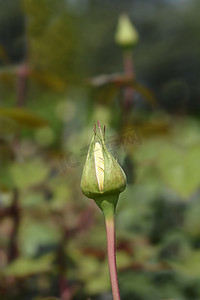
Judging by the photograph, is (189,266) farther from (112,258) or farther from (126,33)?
(126,33)

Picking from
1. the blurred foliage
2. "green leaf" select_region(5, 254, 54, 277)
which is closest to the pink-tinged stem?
the blurred foliage

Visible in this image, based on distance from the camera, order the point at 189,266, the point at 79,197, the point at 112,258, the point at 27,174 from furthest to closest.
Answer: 1. the point at 79,197
2. the point at 27,174
3. the point at 189,266
4. the point at 112,258

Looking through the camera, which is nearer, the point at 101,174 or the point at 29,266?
the point at 101,174

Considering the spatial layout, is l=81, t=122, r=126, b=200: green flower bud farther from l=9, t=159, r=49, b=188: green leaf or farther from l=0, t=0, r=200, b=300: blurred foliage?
l=9, t=159, r=49, b=188: green leaf

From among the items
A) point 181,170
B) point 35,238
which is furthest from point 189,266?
point 35,238

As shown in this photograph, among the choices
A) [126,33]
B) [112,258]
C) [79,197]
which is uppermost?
[126,33]

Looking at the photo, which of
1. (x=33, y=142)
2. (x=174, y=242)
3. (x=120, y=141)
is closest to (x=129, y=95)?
(x=120, y=141)

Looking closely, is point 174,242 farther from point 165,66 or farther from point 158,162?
point 165,66
